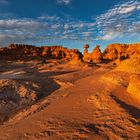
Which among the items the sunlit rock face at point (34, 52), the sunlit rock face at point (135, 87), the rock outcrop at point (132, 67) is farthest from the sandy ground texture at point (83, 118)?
the sunlit rock face at point (34, 52)

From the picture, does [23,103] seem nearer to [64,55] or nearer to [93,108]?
[93,108]

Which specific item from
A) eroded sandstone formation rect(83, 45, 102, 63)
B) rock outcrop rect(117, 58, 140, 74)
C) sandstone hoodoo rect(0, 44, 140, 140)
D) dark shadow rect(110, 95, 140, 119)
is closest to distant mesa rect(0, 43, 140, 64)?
eroded sandstone formation rect(83, 45, 102, 63)

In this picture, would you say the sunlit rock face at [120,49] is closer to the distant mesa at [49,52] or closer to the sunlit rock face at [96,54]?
the distant mesa at [49,52]

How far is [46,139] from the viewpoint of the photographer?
5.21 metres

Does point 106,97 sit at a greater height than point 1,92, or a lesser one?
greater

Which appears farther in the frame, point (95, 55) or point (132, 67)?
point (95, 55)

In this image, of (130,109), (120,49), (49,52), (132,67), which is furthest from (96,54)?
(130,109)

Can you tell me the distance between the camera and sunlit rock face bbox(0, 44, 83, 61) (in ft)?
172

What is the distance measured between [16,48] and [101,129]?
52.1m

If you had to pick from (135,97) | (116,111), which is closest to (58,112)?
(116,111)

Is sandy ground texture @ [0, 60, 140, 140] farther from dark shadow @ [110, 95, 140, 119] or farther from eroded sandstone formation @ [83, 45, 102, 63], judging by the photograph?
eroded sandstone formation @ [83, 45, 102, 63]

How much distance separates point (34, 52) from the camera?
55156mm

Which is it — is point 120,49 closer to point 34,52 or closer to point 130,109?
point 34,52

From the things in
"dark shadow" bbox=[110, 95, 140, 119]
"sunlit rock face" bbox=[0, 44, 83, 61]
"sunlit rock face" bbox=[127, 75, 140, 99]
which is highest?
"sunlit rock face" bbox=[127, 75, 140, 99]
